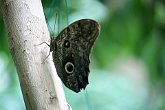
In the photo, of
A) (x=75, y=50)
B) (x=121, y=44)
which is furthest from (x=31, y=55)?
(x=121, y=44)

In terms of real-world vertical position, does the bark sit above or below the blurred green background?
below

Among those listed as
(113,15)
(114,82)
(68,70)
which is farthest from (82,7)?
(68,70)

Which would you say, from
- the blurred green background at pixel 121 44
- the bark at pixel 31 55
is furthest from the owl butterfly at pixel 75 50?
the blurred green background at pixel 121 44

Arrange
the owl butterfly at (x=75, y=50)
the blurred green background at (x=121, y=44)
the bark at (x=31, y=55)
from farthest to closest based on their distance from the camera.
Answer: the blurred green background at (x=121, y=44)
the owl butterfly at (x=75, y=50)
the bark at (x=31, y=55)

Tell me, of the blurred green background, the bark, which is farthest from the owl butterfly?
the blurred green background

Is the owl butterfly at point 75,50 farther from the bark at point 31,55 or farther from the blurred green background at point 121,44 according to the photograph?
the blurred green background at point 121,44

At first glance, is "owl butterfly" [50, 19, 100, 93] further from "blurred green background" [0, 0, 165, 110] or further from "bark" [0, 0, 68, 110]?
"blurred green background" [0, 0, 165, 110]
